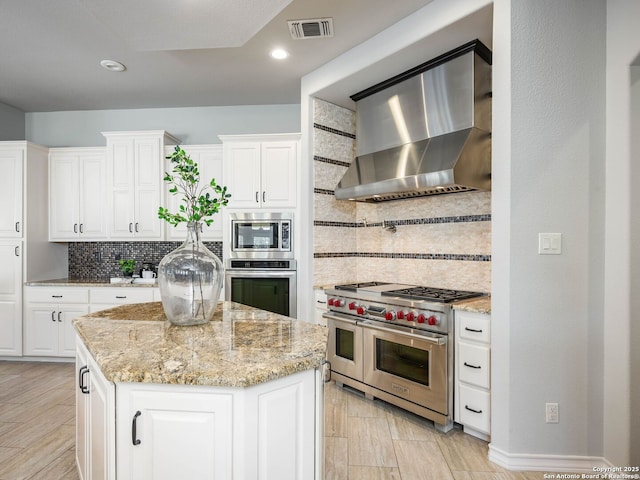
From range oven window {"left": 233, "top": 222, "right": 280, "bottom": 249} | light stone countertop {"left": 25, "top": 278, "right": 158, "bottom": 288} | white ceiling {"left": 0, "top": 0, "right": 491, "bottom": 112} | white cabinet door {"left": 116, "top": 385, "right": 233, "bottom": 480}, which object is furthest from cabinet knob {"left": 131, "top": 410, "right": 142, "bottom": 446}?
light stone countertop {"left": 25, "top": 278, "right": 158, "bottom": 288}

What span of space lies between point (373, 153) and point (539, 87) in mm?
1449

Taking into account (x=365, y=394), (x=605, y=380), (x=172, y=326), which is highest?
(x=172, y=326)

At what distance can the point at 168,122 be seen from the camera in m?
4.57

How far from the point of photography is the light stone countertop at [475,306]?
7.62 feet

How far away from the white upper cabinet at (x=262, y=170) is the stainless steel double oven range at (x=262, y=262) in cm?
15

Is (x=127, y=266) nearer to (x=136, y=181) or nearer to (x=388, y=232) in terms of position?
(x=136, y=181)

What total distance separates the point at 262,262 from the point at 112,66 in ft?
7.43

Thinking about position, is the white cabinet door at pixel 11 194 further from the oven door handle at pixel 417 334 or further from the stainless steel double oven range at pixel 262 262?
the oven door handle at pixel 417 334

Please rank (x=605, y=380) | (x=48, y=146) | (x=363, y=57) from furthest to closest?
(x=48, y=146)
(x=363, y=57)
(x=605, y=380)

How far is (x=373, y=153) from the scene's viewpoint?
336 cm

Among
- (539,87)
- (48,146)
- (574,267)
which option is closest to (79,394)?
(574,267)

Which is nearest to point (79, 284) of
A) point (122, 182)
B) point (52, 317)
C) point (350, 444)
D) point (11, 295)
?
point (52, 317)

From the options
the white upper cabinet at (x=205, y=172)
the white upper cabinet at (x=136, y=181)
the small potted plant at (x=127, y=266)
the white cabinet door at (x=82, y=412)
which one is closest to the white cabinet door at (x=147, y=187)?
the white upper cabinet at (x=136, y=181)

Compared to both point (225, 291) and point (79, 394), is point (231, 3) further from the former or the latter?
point (225, 291)
